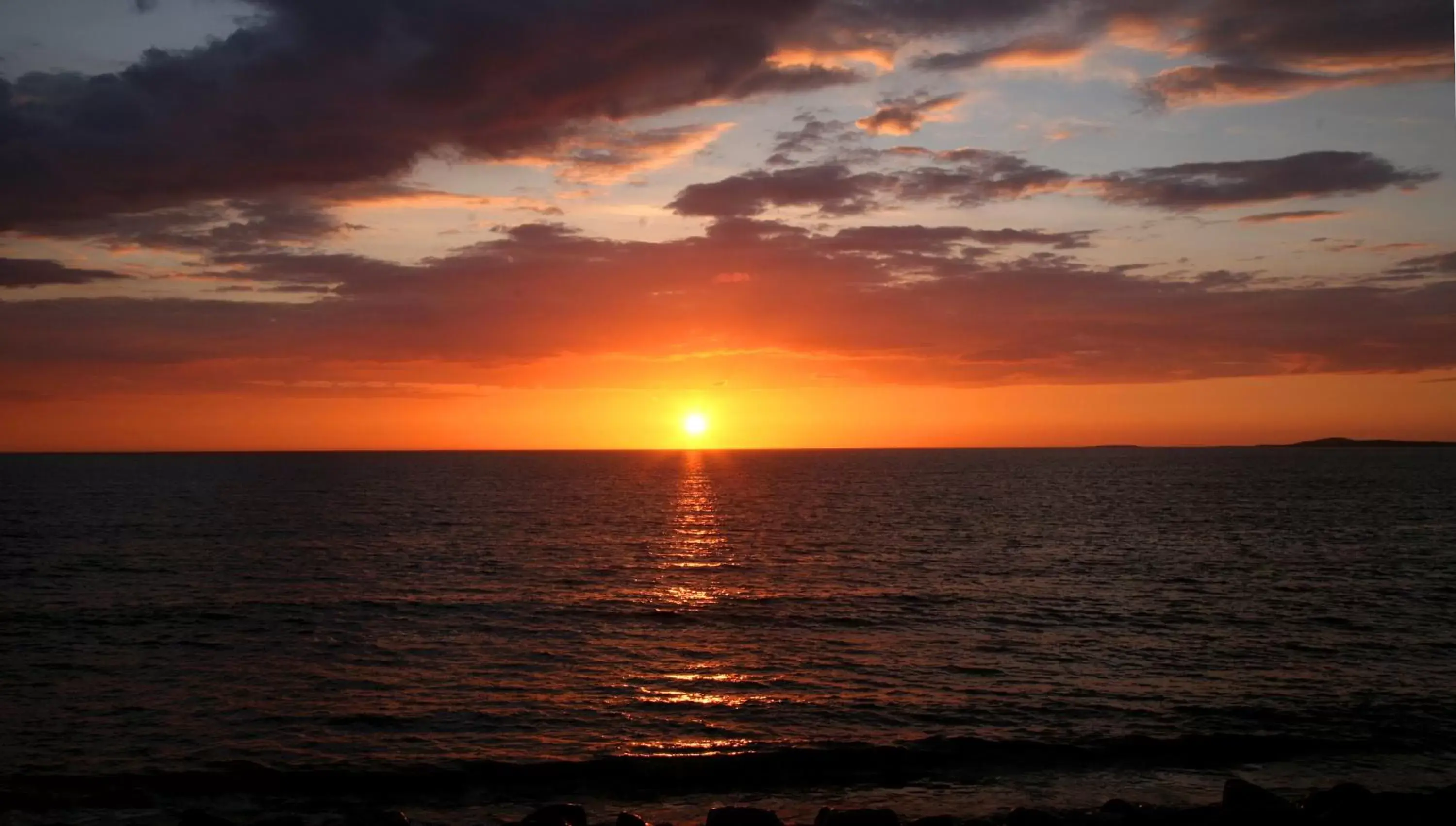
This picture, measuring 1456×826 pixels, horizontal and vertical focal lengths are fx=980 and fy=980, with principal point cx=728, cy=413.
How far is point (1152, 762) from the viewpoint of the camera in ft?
78.0

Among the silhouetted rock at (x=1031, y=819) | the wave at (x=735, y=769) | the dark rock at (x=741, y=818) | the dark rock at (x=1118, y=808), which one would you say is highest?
the dark rock at (x=741, y=818)

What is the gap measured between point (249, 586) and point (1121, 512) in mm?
82150

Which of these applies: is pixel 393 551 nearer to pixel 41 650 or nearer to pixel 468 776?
pixel 41 650

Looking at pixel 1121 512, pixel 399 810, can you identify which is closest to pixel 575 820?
pixel 399 810

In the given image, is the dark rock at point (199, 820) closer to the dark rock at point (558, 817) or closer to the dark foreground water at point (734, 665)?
the dark foreground water at point (734, 665)

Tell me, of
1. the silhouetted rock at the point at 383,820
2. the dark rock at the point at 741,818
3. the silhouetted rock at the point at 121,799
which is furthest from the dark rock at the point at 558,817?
the silhouetted rock at the point at 121,799

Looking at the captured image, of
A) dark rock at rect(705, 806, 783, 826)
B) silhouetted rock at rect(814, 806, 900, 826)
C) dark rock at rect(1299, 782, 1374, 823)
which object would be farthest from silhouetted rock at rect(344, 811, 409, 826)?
dark rock at rect(1299, 782, 1374, 823)

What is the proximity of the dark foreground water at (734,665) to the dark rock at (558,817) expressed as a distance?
9.74ft

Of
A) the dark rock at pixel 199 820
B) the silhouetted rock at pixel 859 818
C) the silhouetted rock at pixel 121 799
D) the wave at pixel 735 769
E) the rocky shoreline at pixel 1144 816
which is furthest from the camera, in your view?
the wave at pixel 735 769

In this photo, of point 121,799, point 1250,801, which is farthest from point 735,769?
point 121,799

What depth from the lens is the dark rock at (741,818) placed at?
59.6 feet

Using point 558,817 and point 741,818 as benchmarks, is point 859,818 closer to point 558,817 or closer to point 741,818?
point 741,818

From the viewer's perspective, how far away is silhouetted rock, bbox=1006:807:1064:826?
1823 centimetres

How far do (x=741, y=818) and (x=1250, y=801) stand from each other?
9.83 m
